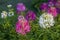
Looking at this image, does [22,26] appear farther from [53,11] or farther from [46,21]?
[53,11]

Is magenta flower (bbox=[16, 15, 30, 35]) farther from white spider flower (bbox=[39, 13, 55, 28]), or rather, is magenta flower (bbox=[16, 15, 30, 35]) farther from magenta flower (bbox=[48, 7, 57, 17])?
magenta flower (bbox=[48, 7, 57, 17])

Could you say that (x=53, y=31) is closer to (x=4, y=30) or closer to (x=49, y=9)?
(x=49, y=9)

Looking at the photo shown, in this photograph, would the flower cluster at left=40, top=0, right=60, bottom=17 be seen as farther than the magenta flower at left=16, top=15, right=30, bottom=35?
Yes

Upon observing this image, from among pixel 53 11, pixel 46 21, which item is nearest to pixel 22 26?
Answer: pixel 46 21

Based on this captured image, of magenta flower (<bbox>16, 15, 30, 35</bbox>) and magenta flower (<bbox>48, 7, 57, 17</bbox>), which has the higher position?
magenta flower (<bbox>48, 7, 57, 17</bbox>)

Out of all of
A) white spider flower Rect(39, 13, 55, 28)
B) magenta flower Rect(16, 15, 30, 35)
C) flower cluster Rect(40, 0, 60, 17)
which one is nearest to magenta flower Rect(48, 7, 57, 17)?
flower cluster Rect(40, 0, 60, 17)

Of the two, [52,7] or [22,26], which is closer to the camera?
[22,26]

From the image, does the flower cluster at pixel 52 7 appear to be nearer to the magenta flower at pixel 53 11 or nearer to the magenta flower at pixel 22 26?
the magenta flower at pixel 53 11

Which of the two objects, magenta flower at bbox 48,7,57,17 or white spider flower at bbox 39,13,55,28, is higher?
magenta flower at bbox 48,7,57,17

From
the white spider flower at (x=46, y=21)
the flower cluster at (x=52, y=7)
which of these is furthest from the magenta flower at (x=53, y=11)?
the white spider flower at (x=46, y=21)

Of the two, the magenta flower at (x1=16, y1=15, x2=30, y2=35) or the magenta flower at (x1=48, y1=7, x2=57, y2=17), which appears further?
the magenta flower at (x1=48, y1=7, x2=57, y2=17)

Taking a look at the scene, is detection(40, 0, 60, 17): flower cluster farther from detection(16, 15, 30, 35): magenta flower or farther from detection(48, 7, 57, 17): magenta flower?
detection(16, 15, 30, 35): magenta flower

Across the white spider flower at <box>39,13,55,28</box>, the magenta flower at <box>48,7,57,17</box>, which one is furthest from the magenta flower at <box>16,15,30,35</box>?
the magenta flower at <box>48,7,57,17</box>

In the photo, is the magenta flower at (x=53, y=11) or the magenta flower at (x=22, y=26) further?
the magenta flower at (x=53, y=11)
